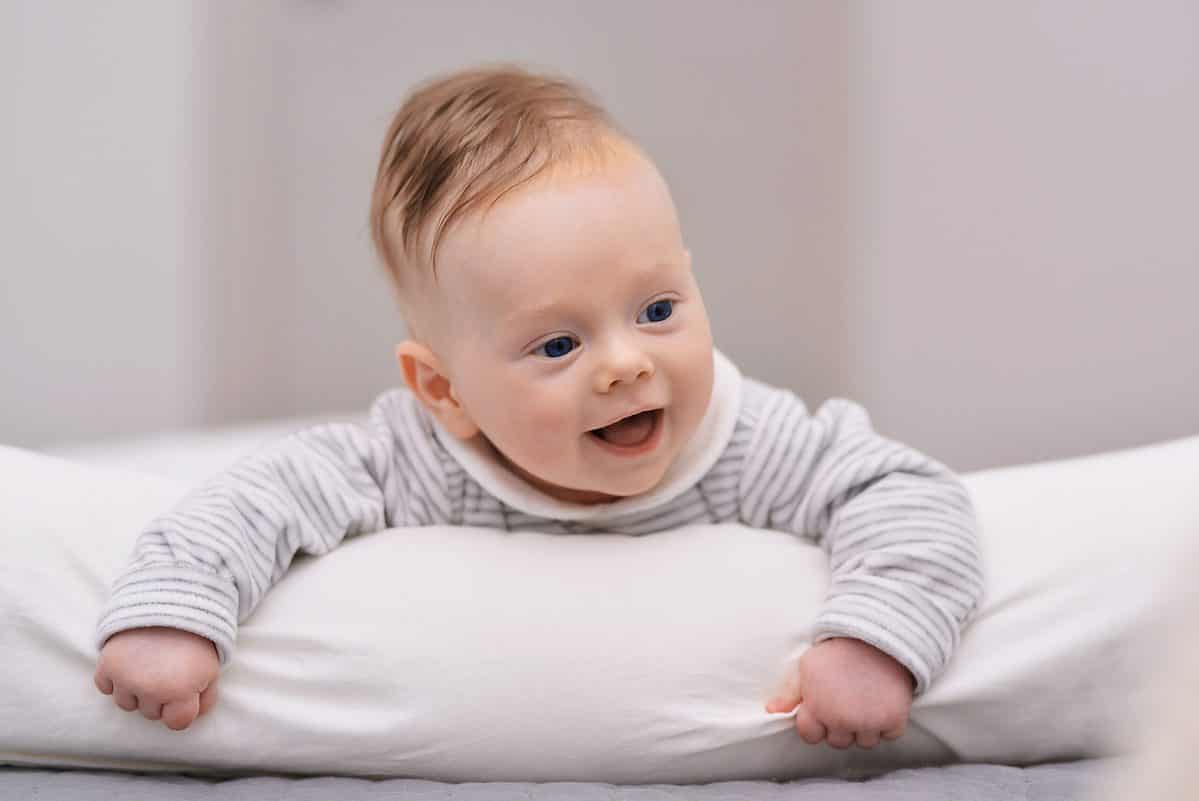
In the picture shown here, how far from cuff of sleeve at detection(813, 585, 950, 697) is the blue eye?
0.91ft

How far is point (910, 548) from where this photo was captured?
104cm

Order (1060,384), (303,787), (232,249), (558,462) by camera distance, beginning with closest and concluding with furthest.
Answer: (303,787)
(558,462)
(1060,384)
(232,249)

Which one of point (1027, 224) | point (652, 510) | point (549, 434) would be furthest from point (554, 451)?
point (1027, 224)

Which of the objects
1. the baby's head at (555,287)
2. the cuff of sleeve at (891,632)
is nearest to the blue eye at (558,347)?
the baby's head at (555,287)

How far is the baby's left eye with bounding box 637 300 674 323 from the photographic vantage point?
1062mm

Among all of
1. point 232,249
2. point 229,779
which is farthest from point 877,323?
point 229,779

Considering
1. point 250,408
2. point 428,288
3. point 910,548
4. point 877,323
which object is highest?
point 428,288

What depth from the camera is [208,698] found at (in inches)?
38.6

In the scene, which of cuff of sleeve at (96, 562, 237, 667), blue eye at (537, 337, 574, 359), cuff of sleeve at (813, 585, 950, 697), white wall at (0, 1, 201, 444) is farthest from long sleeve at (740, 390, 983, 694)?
white wall at (0, 1, 201, 444)

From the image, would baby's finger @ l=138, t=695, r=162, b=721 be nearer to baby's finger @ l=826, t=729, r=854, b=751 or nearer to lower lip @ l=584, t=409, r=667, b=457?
lower lip @ l=584, t=409, r=667, b=457

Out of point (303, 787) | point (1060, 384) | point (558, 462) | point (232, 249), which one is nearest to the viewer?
point (303, 787)

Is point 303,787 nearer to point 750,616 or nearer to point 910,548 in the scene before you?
point 750,616

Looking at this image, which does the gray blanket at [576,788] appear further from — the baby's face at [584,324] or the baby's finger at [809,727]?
the baby's face at [584,324]

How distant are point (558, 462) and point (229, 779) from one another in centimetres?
34
